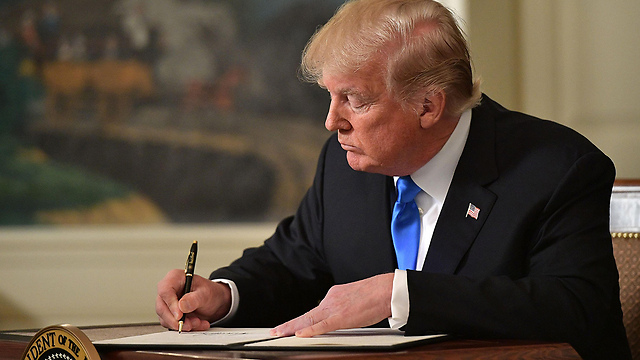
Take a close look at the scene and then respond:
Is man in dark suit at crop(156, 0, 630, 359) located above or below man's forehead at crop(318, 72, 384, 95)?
below

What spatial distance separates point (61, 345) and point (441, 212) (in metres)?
1.05

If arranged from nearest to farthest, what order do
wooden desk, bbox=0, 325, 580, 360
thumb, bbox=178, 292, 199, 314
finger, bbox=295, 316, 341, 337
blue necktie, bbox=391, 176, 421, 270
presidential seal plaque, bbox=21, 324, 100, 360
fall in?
wooden desk, bbox=0, 325, 580, 360 < presidential seal plaque, bbox=21, 324, 100, 360 < finger, bbox=295, 316, 341, 337 < thumb, bbox=178, 292, 199, 314 < blue necktie, bbox=391, 176, 421, 270

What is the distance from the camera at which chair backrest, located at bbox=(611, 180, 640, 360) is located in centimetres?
248

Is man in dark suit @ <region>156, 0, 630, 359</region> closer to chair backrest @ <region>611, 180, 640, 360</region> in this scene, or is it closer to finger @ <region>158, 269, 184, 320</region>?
finger @ <region>158, 269, 184, 320</region>

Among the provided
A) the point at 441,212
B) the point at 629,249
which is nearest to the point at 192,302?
the point at 441,212

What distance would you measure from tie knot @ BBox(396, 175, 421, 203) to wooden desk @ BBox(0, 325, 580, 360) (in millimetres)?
644

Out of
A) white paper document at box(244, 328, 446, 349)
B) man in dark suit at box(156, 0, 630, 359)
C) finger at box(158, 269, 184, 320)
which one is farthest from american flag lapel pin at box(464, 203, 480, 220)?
finger at box(158, 269, 184, 320)

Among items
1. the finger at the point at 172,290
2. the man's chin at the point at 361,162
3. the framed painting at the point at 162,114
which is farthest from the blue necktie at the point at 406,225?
the framed painting at the point at 162,114

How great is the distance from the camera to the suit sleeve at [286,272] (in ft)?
7.85

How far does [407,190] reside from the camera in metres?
2.28

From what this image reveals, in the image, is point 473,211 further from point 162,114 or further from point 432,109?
point 162,114

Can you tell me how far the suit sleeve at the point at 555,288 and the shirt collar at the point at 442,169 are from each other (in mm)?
297

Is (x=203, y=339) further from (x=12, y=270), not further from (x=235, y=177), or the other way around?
(x=12, y=270)

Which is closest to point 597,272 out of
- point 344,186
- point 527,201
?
point 527,201
